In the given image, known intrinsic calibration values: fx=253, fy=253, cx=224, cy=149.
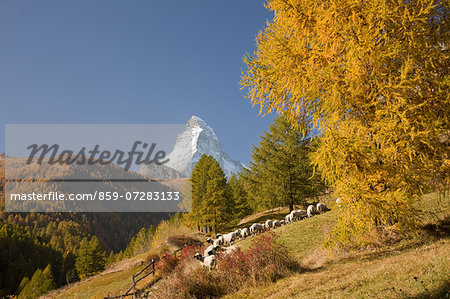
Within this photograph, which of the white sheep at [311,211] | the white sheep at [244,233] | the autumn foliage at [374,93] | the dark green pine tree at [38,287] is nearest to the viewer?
the autumn foliage at [374,93]

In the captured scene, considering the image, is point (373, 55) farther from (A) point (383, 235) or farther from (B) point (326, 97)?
(A) point (383, 235)

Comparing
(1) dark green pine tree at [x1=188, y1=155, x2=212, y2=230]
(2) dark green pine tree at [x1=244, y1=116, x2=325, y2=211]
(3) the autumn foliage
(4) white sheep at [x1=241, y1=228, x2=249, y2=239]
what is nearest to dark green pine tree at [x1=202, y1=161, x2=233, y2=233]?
(1) dark green pine tree at [x1=188, y1=155, x2=212, y2=230]

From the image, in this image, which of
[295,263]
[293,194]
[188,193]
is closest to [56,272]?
[188,193]

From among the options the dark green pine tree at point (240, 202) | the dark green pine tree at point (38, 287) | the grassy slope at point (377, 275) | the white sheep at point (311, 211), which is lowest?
the dark green pine tree at point (38, 287)

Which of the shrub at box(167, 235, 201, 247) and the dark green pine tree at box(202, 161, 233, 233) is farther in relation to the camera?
the dark green pine tree at box(202, 161, 233, 233)

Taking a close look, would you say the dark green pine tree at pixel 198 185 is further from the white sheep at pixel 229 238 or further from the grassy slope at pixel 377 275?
the grassy slope at pixel 377 275

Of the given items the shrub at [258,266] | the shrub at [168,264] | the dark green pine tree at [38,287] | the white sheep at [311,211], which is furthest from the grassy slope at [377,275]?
the dark green pine tree at [38,287]

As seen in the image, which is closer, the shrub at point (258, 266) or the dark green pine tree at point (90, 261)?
the shrub at point (258, 266)

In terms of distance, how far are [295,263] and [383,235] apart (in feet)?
11.7

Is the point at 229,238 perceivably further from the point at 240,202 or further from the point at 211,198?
the point at 240,202

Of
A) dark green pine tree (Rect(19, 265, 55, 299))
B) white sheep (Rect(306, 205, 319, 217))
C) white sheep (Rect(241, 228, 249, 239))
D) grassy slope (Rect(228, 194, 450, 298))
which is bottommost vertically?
dark green pine tree (Rect(19, 265, 55, 299))

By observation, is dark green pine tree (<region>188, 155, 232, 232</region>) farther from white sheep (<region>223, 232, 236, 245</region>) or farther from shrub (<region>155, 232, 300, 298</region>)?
shrub (<region>155, 232, 300, 298</region>)

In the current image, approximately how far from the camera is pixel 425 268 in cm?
563

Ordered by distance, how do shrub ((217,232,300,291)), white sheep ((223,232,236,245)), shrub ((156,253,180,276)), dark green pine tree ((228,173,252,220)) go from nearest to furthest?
shrub ((217,232,300,291)), shrub ((156,253,180,276)), white sheep ((223,232,236,245)), dark green pine tree ((228,173,252,220))
